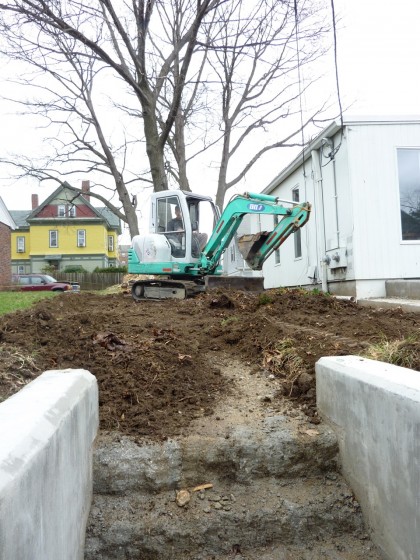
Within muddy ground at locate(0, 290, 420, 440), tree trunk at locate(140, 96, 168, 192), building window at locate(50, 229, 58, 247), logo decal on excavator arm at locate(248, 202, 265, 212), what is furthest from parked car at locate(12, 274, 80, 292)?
muddy ground at locate(0, 290, 420, 440)

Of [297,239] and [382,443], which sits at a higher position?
[297,239]

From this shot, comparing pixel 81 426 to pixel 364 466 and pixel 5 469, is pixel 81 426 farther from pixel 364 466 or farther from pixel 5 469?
pixel 364 466

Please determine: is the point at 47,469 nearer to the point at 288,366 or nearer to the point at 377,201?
the point at 288,366

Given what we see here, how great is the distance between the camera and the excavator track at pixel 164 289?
10266mm

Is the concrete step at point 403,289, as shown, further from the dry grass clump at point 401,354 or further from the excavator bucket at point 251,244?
the dry grass clump at point 401,354

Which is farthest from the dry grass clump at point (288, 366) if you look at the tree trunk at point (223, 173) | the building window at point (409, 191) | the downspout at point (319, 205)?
the tree trunk at point (223, 173)

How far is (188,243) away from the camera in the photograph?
421 inches

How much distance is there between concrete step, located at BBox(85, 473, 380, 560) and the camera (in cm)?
236

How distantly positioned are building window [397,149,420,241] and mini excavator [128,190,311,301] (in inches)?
83.3

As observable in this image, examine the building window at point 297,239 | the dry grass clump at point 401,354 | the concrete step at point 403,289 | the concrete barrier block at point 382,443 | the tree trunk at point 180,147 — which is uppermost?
the tree trunk at point 180,147

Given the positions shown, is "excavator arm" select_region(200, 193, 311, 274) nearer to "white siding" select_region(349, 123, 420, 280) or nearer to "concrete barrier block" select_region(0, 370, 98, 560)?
"white siding" select_region(349, 123, 420, 280)

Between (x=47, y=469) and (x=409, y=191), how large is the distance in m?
9.09

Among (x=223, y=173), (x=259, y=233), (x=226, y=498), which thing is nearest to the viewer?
(x=226, y=498)

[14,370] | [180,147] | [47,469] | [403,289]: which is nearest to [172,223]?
[403,289]
